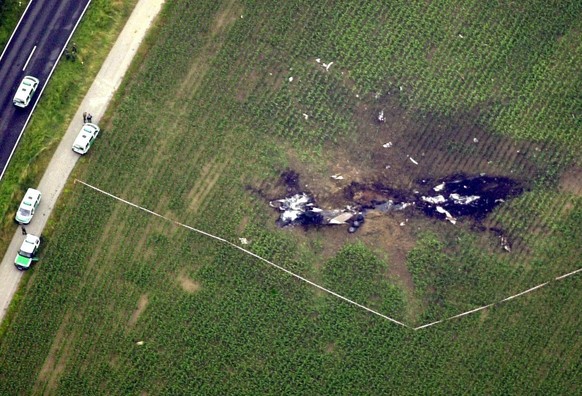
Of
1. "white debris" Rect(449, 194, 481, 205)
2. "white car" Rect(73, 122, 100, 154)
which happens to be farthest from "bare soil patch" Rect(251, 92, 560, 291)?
"white car" Rect(73, 122, 100, 154)

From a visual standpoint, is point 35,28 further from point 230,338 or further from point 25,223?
point 230,338

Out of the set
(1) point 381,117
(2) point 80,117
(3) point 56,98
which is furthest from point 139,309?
(1) point 381,117

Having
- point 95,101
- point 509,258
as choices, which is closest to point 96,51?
point 95,101

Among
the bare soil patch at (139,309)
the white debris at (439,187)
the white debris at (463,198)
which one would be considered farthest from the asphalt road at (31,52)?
the white debris at (463,198)

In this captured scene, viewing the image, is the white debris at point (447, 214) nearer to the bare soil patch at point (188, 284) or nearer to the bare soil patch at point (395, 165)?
the bare soil patch at point (395, 165)

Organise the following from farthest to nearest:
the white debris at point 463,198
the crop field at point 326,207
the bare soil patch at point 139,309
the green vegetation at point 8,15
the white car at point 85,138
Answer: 1. the green vegetation at point 8,15
2. the white debris at point 463,198
3. the white car at point 85,138
4. the bare soil patch at point 139,309
5. the crop field at point 326,207

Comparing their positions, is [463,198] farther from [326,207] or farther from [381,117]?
[326,207]
